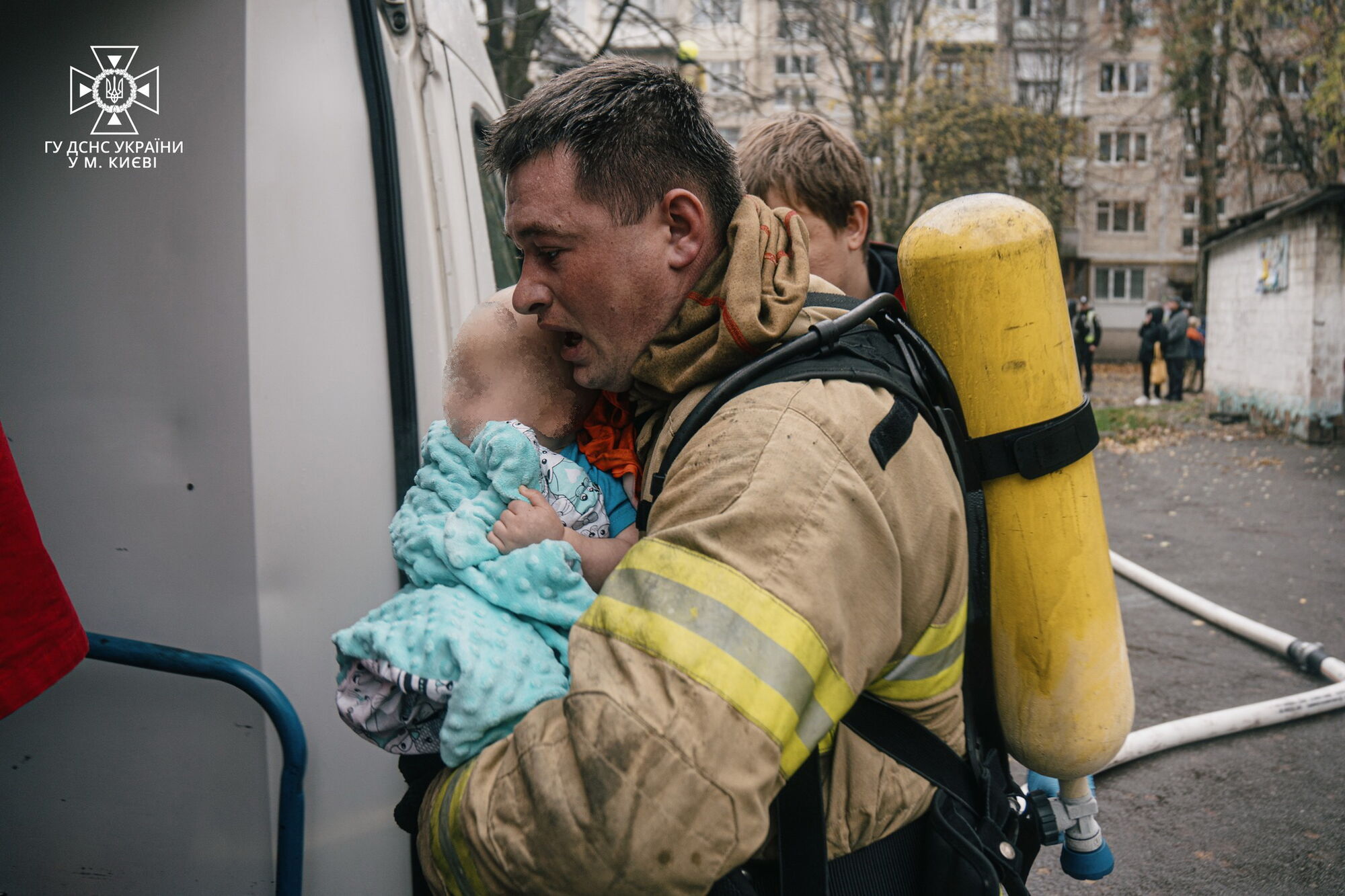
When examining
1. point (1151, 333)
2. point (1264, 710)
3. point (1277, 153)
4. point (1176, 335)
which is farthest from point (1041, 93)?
point (1264, 710)

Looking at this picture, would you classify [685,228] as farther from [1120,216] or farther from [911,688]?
[1120,216]

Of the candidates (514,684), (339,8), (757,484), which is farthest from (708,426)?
(339,8)

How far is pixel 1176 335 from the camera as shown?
18.8m

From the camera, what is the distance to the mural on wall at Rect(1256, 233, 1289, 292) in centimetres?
1319

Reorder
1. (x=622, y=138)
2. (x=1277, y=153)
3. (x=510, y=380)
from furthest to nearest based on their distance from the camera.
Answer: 1. (x=1277, y=153)
2. (x=510, y=380)
3. (x=622, y=138)

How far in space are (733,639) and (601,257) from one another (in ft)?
2.20

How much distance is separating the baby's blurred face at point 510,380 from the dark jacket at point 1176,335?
779 inches

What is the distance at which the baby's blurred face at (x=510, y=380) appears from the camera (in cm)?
157

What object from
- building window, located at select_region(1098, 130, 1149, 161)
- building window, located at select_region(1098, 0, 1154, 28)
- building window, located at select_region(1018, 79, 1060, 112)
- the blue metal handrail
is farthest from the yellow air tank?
building window, located at select_region(1098, 130, 1149, 161)

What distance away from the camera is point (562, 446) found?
1.63 metres

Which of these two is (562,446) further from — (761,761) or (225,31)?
(225,31)

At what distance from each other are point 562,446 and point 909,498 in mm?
629

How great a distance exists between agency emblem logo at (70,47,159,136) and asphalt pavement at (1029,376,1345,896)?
355cm

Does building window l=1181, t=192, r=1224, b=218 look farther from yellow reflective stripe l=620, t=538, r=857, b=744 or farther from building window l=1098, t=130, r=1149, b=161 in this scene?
yellow reflective stripe l=620, t=538, r=857, b=744
